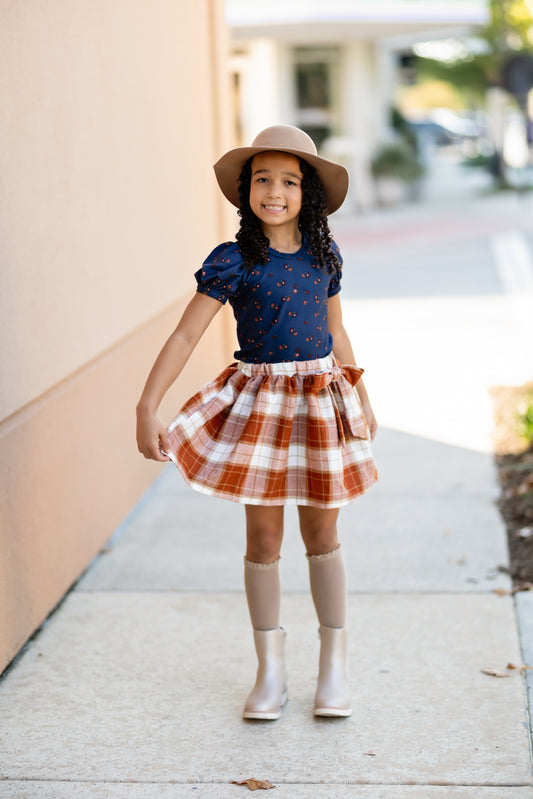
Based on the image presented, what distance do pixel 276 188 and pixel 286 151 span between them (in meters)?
0.11

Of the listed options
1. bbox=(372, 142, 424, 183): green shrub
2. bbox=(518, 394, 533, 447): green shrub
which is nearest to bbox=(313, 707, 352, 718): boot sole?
bbox=(518, 394, 533, 447): green shrub

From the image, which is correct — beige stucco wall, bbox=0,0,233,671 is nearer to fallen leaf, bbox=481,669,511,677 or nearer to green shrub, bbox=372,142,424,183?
fallen leaf, bbox=481,669,511,677

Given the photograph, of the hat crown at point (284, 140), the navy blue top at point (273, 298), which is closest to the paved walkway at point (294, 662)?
the navy blue top at point (273, 298)

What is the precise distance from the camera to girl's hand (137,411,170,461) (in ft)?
9.20

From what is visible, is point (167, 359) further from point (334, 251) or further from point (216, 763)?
point (216, 763)

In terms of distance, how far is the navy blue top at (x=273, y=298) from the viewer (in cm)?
289

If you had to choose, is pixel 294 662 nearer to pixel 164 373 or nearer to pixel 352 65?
pixel 164 373

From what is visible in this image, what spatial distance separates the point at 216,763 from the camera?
9.32 feet

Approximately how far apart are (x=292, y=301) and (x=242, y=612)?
1422 mm

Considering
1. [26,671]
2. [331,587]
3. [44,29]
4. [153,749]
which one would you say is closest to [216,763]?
[153,749]

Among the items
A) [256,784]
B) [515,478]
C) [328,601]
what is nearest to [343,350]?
[328,601]

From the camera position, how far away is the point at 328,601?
10.2 ft

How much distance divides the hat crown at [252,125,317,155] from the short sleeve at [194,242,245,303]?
1.01ft

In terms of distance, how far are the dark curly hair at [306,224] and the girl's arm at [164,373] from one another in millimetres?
185
